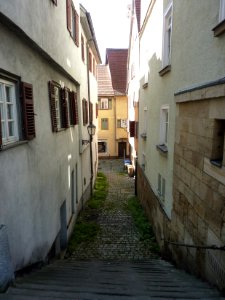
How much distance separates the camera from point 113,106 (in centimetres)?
2861

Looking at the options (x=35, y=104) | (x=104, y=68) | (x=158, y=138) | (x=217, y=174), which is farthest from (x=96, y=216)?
(x=104, y=68)

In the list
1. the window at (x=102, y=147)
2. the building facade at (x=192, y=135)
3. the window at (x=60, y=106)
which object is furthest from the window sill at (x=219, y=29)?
the window at (x=102, y=147)

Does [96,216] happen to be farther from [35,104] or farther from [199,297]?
[199,297]

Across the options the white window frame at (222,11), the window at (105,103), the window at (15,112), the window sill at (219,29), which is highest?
the white window frame at (222,11)

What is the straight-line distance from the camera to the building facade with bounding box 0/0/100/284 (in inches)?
171

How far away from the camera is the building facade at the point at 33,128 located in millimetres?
4336

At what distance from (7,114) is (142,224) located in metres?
8.27

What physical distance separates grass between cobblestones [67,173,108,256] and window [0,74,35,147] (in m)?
5.46

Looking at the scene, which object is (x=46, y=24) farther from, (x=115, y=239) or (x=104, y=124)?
(x=104, y=124)

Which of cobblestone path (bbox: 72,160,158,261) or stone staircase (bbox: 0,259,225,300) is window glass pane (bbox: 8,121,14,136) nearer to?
stone staircase (bbox: 0,259,225,300)

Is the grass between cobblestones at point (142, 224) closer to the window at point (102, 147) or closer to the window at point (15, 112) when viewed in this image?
the window at point (15, 112)

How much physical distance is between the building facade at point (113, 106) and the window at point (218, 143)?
23.5 meters

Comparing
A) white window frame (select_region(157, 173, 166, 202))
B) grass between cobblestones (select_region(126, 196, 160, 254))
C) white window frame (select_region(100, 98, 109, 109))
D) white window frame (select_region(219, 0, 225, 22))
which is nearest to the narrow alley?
grass between cobblestones (select_region(126, 196, 160, 254))

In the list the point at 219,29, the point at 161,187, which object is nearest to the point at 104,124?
the point at 161,187
